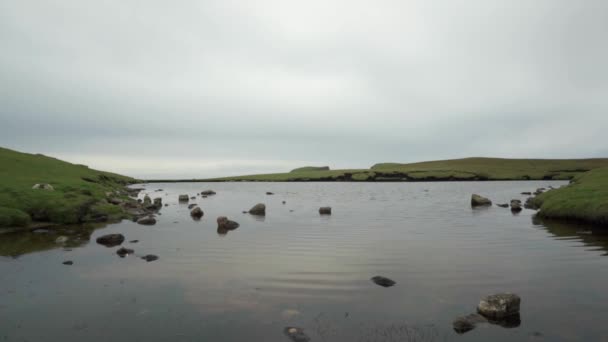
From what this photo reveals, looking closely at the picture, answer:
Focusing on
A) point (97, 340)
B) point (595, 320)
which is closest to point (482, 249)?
point (595, 320)

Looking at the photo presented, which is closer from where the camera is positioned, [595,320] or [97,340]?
[97,340]

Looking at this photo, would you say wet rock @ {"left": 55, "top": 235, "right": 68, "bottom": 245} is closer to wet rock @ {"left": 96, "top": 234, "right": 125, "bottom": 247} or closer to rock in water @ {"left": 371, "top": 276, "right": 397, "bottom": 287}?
wet rock @ {"left": 96, "top": 234, "right": 125, "bottom": 247}

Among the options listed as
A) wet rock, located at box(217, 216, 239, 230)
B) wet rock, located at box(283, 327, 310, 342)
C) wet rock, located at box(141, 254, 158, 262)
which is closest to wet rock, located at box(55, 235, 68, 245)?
wet rock, located at box(141, 254, 158, 262)

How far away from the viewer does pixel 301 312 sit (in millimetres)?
9938

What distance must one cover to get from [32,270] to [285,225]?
59.0 ft

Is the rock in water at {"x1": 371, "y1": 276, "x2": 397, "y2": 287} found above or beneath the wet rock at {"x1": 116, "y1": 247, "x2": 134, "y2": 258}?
beneath

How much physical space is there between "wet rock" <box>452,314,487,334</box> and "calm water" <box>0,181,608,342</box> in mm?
193

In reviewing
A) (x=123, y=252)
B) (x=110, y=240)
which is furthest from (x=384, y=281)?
(x=110, y=240)

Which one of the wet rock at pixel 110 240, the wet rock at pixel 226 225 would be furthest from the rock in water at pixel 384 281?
the wet rock at pixel 226 225

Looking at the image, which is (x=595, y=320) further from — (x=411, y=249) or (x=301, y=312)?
(x=411, y=249)

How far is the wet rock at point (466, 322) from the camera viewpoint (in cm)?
875

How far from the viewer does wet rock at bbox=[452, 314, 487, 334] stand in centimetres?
875

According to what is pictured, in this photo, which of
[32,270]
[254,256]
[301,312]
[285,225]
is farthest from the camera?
[285,225]

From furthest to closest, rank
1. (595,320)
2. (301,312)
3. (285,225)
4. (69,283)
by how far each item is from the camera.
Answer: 1. (285,225)
2. (69,283)
3. (301,312)
4. (595,320)
